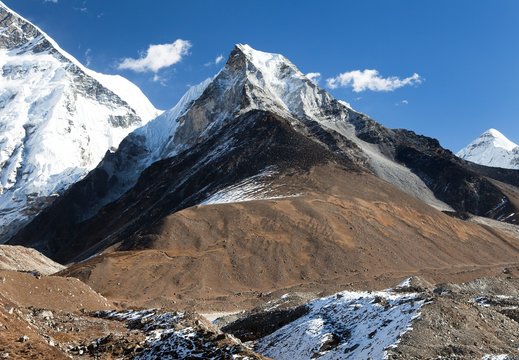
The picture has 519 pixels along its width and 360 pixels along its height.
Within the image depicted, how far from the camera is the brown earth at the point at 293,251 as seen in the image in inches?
2982

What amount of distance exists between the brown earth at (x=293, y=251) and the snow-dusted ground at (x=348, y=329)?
1343 inches

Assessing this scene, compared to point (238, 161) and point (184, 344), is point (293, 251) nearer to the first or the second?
point (238, 161)

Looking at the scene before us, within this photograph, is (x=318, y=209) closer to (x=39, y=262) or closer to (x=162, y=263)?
(x=162, y=263)

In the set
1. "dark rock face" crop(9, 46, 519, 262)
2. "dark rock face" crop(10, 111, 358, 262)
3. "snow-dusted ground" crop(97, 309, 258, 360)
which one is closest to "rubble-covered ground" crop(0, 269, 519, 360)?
"snow-dusted ground" crop(97, 309, 258, 360)

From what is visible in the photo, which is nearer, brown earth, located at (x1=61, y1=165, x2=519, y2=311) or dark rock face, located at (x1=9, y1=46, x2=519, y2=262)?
brown earth, located at (x1=61, y1=165, x2=519, y2=311)

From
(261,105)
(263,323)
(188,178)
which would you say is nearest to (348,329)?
(263,323)

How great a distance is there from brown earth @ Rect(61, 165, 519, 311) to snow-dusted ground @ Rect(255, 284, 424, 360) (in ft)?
112

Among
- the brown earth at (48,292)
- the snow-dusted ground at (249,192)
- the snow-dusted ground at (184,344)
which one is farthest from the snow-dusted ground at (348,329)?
the snow-dusted ground at (249,192)

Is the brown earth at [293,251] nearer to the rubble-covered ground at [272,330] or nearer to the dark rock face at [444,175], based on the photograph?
the rubble-covered ground at [272,330]

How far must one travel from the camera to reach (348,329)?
3167 centimetres

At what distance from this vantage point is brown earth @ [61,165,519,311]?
7575 cm

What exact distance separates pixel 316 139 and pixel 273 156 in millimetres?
26575

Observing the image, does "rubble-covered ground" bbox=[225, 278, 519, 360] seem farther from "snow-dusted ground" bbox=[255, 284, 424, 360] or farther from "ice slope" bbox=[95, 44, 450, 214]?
"ice slope" bbox=[95, 44, 450, 214]

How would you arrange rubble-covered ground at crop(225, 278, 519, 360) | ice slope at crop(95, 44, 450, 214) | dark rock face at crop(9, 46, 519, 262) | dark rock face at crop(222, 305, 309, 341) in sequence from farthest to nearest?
1. ice slope at crop(95, 44, 450, 214)
2. dark rock face at crop(9, 46, 519, 262)
3. dark rock face at crop(222, 305, 309, 341)
4. rubble-covered ground at crop(225, 278, 519, 360)
